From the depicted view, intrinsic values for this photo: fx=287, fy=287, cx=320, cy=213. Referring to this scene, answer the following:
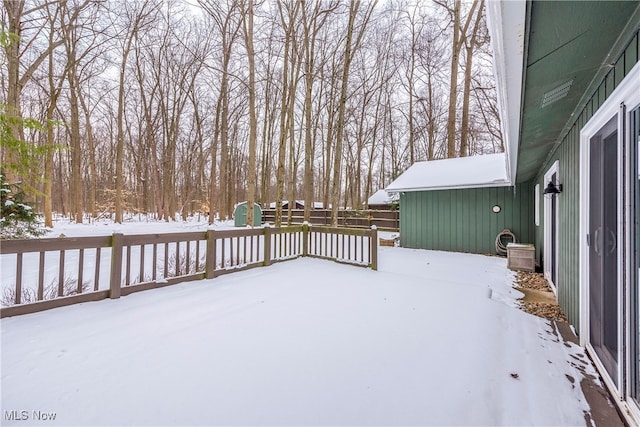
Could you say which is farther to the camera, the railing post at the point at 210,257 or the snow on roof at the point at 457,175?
the snow on roof at the point at 457,175

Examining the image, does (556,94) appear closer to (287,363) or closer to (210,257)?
(287,363)

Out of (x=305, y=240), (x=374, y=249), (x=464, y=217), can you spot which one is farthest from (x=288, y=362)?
(x=464, y=217)

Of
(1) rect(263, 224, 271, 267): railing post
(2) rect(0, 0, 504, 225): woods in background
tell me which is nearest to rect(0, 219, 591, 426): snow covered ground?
(1) rect(263, 224, 271, 267): railing post

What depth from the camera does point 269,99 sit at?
1616 cm

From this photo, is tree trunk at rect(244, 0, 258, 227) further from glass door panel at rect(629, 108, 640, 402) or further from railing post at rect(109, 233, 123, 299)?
glass door panel at rect(629, 108, 640, 402)

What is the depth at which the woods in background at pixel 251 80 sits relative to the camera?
29.7ft

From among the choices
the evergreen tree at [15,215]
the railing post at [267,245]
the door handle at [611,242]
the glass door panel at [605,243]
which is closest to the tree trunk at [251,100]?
the railing post at [267,245]

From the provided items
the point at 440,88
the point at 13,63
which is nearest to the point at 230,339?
the point at 13,63

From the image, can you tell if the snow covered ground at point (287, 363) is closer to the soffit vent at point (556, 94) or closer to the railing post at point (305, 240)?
the soffit vent at point (556, 94)

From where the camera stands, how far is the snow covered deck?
A: 5.15 feet

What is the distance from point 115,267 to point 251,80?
705cm

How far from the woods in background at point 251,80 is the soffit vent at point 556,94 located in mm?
5834

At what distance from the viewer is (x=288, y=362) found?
Result: 2033mm

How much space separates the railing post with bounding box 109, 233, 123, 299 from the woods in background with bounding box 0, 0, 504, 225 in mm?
2118
